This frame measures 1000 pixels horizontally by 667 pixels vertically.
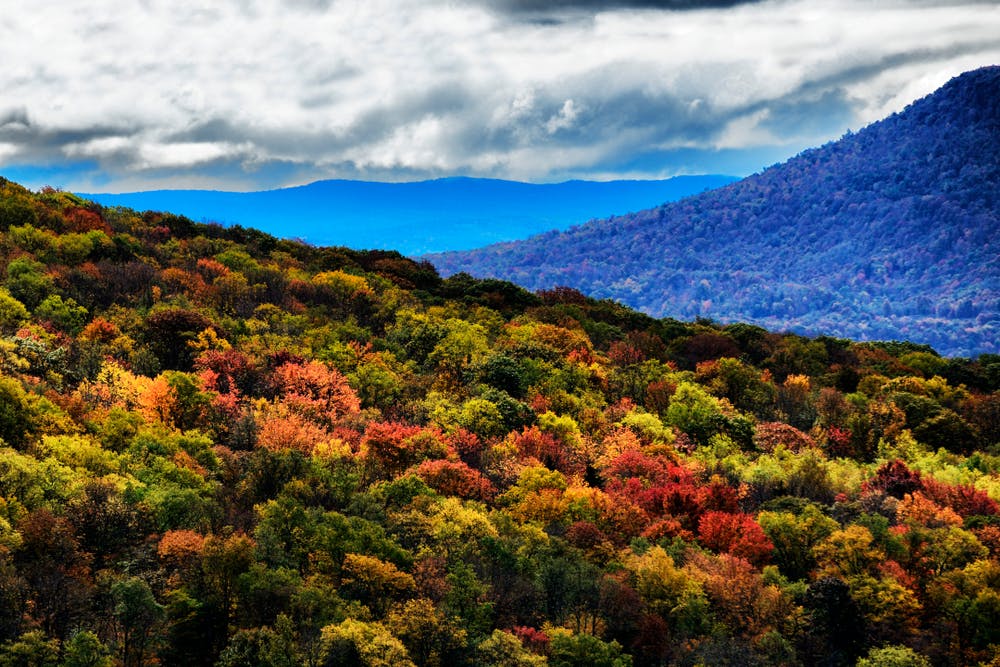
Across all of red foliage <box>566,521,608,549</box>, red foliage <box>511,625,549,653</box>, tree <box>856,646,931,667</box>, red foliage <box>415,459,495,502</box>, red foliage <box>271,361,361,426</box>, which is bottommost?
tree <box>856,646,931,667</box>

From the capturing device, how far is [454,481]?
5350 cm

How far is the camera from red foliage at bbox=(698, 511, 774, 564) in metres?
49.0

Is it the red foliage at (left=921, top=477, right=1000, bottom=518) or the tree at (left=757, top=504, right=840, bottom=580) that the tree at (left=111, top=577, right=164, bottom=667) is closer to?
the tree at (left=757, top=504, right=840, bottom=580)

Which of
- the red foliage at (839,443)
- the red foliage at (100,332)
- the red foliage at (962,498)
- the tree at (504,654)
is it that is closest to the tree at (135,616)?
the tree at (504,654)

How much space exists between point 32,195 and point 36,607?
9487 centimetres

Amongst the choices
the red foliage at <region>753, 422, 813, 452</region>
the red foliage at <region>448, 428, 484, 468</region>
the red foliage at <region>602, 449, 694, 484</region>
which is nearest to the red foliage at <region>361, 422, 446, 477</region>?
the red foliage at <region>448, 428, 484, 468</region>

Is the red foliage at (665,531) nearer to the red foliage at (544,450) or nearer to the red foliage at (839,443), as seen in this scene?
the red foliage at (544,450)

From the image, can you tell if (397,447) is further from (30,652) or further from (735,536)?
A: (30,652)

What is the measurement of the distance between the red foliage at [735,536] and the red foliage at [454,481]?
45.1 feet

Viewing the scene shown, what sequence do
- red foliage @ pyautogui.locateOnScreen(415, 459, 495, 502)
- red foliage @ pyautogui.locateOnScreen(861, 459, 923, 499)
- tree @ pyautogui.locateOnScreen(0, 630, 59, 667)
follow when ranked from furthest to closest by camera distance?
red foliage @ pyautogui.locateOnScreen(861, 459, 923, 499), red foliage @ pyautogui.locateOnScreen(415, 459, 495, 502), tree @ pyautogui.locateOnScreen(0, 630, 59, 667)

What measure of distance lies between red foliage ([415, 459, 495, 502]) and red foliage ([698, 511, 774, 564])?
13.7m

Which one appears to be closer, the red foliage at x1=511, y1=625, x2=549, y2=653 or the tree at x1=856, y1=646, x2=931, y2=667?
the red foliage at x1=511, y1=625, x2=549, y2=653

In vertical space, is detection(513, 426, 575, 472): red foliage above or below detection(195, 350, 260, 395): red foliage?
below

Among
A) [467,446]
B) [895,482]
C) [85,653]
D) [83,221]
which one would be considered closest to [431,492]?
[467,446]
